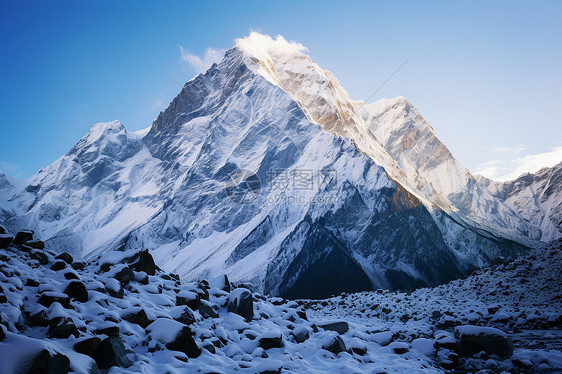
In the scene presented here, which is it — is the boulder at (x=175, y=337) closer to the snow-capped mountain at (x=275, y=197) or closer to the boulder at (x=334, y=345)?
→ the boulder at (x=334, y=345)

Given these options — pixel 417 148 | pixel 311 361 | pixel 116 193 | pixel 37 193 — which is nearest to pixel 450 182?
pixel 417 148

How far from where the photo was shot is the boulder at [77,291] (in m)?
8.73

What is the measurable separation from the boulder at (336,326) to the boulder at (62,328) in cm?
1001

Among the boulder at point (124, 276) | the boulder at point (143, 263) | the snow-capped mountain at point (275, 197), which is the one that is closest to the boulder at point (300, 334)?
the boulder at point (124, 276)

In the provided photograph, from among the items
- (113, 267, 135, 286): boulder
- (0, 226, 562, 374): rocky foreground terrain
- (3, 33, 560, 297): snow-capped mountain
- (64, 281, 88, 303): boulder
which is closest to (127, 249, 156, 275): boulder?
(0, 226, 562, 374): rocky foreground terrain

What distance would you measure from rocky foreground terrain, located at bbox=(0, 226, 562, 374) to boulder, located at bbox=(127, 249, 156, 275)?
0.15 ft

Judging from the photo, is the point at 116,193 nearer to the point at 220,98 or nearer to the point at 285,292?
the point at 220,98

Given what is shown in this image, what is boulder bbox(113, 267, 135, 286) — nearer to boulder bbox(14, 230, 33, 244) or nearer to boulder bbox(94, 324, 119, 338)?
boulder bbox(94, 324, 119, 338)

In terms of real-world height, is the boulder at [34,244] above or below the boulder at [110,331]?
above

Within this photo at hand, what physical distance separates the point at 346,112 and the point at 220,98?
70161mm

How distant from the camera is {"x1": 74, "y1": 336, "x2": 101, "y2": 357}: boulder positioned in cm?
660

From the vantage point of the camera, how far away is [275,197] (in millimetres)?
93562

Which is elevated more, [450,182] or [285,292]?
[450,182]

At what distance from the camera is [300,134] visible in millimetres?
115875
